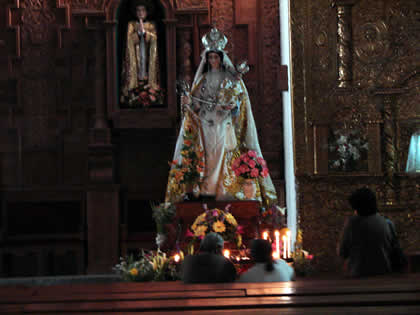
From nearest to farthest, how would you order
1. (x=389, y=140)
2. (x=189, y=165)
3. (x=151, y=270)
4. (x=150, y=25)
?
(x=151, y=270) < (x=189, y=165) < (x=389, y=140) < (x=150, y=25)

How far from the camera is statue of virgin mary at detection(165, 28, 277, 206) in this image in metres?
7.79

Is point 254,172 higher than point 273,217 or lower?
higher

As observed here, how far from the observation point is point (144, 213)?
9570 mm

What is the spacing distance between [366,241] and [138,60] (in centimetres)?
576

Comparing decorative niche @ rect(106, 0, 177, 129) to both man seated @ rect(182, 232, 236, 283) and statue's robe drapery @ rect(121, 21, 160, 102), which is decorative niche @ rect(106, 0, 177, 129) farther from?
man seated @ rect(182, 232, 236, 283)

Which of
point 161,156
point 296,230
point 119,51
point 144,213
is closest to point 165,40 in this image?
point 119,51

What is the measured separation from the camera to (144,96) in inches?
360

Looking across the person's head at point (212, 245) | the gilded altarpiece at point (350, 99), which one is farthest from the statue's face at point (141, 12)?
the person's head at point (212, 245)

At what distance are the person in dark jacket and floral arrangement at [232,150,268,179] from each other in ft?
10.2

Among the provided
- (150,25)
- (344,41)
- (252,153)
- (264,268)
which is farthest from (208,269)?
(150,25)

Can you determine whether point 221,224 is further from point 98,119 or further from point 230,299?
point 230,299

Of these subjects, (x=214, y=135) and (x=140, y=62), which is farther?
(x=140, y=62)

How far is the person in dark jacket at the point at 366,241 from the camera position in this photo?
448 centimetres

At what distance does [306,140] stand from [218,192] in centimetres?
148
